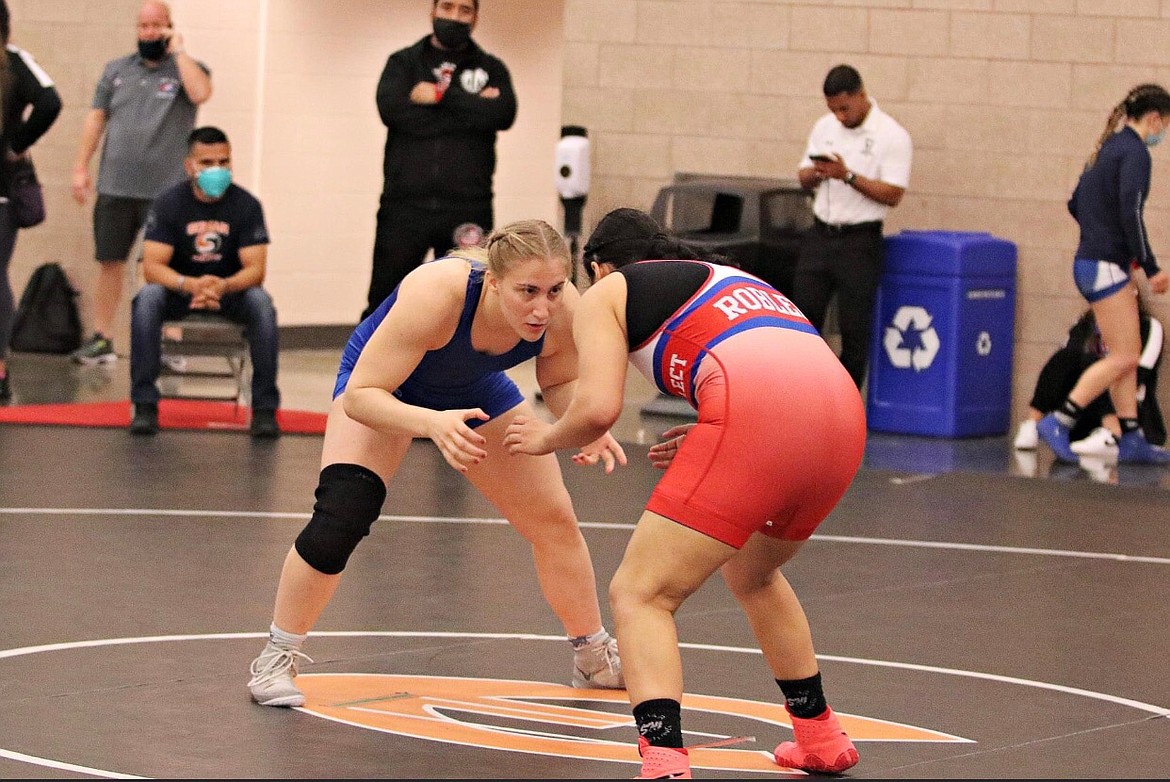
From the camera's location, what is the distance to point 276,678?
4.90 meters

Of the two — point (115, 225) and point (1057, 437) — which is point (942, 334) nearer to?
point (1057, 437)

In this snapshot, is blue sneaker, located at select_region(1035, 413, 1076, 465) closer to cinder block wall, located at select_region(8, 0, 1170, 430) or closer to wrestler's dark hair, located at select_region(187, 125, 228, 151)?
cinder block wall, located at select_region(8, 0, 1170, 430)

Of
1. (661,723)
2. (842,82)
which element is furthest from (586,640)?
(842,82)

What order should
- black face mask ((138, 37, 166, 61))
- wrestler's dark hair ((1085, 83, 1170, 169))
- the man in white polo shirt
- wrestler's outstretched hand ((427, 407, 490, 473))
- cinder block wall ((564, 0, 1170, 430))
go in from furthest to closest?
black face mask ((138, 37, 166, 61)) → cinder block wall ((564, 0, 1170, 430)) → the man in white polo shirt → wrestler's dark hair ((1085, 83, 1170, 169)) → wrestler's outstretched hand ((427, 407, 490, 473))

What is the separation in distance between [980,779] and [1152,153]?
23.1 feet

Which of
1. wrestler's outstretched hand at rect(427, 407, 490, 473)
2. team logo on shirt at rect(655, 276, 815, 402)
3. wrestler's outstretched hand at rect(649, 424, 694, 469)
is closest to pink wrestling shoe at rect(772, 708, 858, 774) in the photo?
wrestler's outstretched hand at rect(649, 424, 694, 469)

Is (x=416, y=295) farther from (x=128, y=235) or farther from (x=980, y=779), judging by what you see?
(x=128, y=235)

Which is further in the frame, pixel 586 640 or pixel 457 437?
pixel 586 640

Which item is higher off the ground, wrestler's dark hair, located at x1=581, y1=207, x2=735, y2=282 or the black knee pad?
wrestler's dark hair, located at x1=581, y1=207, x2=735, y2=282

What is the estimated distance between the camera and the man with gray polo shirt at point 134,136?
11.7 metres

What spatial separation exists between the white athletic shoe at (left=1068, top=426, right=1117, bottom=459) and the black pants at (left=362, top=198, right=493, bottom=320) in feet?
10.4

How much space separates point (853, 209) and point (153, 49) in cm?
420

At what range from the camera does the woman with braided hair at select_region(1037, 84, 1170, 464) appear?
9414 millimetres

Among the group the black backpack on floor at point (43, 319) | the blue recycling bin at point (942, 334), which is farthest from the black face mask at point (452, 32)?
the black backpack on floor at point (43, 319)
